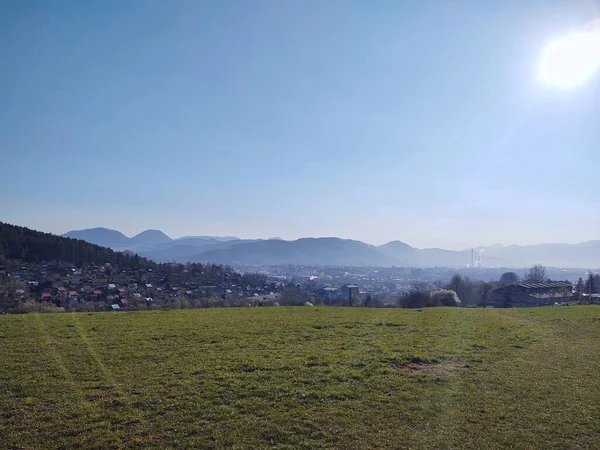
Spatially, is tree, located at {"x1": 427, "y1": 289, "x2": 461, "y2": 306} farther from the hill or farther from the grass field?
the hill

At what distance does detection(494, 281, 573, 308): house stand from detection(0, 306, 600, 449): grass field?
40.8 metres

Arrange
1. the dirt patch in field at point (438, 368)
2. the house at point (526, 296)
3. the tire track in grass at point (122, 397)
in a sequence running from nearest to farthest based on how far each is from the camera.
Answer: the tire track in grass at point (122, 397) → the dirt patch in field at point (438, 368) → the house at point (526, 296)

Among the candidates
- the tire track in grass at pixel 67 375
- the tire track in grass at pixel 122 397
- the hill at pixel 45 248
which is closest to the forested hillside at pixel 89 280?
the hill at pixel 45 248

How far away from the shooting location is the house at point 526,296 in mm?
50375

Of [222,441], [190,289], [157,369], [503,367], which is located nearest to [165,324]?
[157,369]

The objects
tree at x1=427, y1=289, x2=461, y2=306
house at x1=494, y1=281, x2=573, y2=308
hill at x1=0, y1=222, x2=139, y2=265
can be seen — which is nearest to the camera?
tree at x1=427, y1=289, x2=461, y2=306

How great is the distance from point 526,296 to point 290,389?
51.3 metres

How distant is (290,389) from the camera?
8.41 meters

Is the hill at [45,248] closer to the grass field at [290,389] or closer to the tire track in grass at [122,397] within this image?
the grass field at [290,389]

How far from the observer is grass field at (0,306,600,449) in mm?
6492

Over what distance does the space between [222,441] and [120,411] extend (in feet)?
7.33

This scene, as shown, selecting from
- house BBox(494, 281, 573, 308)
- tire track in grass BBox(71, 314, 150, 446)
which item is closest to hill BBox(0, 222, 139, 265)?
tire track in grass BBox(71, 314, 150, 446)

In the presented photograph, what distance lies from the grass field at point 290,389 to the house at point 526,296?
40.8 metres

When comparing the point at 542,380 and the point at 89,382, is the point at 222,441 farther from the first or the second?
the point at 542,380
